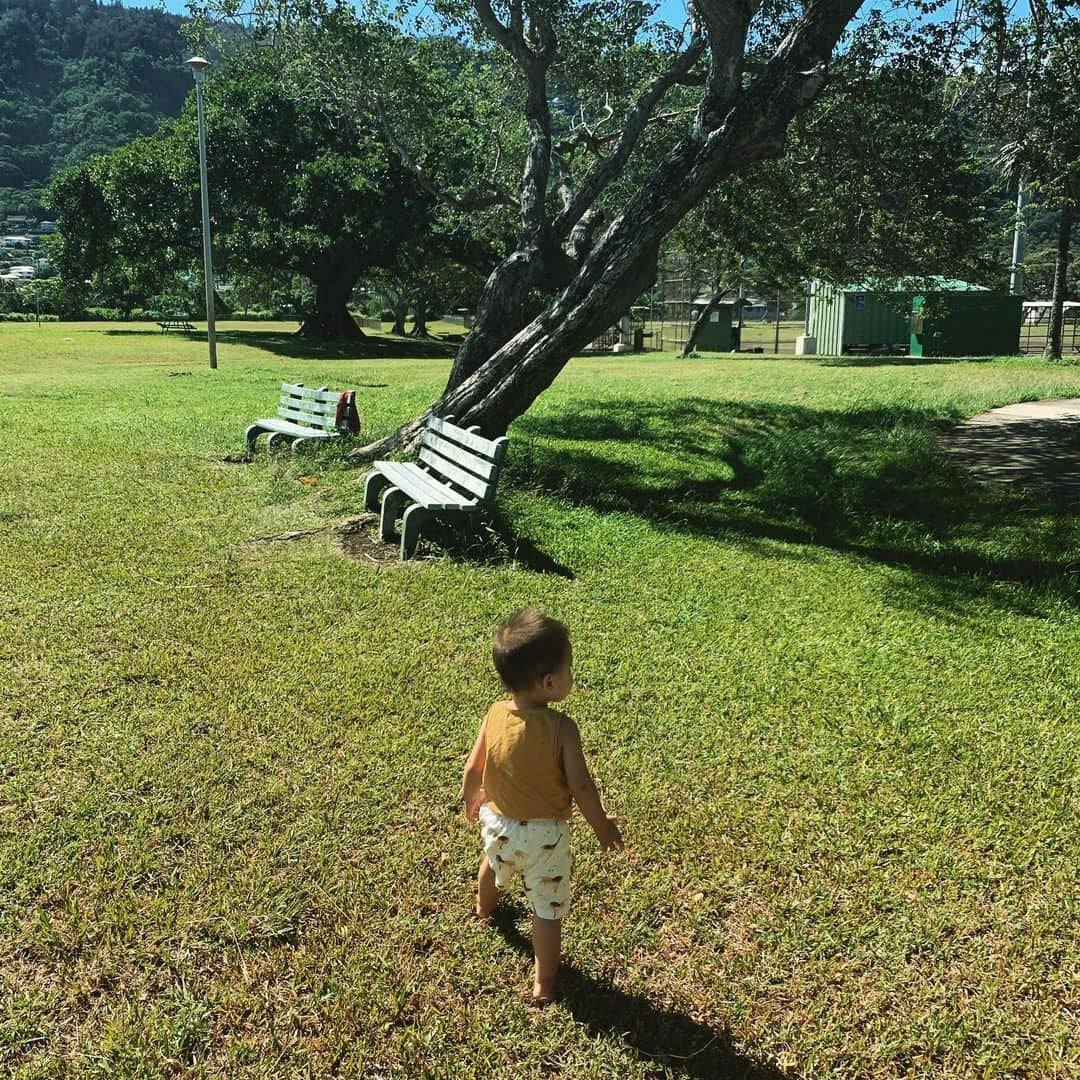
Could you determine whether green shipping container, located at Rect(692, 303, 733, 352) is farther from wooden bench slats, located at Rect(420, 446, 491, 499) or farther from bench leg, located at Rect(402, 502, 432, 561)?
bench leg, located at Rect(402, 502, 432, 561)

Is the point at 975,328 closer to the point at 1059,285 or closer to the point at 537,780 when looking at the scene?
the point at 1059,285

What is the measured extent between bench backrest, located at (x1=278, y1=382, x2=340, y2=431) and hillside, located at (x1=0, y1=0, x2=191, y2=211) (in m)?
152

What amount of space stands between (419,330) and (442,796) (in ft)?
160

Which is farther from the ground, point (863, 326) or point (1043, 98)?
point (1043, 98)

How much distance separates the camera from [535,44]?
1004cm

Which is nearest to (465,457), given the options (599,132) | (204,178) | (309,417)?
(309,417)

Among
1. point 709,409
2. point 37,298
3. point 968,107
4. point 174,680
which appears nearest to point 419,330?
point 37,298

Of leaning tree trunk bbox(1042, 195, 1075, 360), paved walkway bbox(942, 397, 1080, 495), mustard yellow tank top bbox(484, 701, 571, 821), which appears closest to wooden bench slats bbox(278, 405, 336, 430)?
paved walkway bbox(942, 397, 1080, 495)

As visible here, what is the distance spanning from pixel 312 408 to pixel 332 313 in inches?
1052

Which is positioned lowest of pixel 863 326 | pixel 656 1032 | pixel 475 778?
pixel 656 1032

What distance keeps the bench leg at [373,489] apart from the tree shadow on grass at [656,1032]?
5111 millimetres

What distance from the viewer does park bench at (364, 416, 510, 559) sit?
6.21 metres

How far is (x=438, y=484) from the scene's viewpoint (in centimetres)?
687

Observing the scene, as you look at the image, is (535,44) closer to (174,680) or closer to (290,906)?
(174,680)
